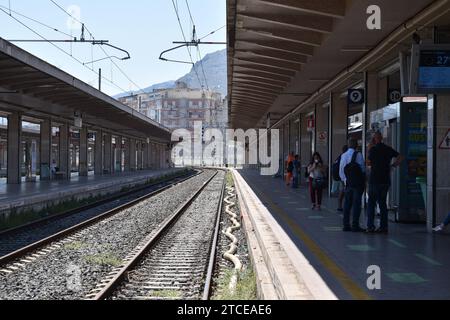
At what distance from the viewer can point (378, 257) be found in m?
7.96

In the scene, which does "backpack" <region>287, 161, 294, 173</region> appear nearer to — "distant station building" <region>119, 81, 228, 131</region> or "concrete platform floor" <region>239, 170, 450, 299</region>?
"concrete platform floor" <region>239, 170, 450, 299</region>

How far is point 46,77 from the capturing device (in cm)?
2205

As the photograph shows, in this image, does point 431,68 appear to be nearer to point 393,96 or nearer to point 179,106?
point 393,96

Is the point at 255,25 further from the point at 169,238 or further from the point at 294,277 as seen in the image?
the point at 294,277

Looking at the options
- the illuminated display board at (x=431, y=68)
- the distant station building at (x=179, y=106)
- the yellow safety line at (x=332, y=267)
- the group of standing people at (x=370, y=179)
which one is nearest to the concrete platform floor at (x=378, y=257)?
the yellow safety line at (x=332, y=267)

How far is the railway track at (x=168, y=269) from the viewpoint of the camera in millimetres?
7457

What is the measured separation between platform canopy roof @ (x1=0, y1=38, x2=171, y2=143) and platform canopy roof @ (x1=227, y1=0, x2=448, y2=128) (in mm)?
6508

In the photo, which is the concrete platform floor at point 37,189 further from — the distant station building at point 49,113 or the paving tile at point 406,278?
the paving tile at point 406,278

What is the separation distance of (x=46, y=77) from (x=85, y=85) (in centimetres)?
396

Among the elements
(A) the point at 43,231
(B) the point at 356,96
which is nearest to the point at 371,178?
(B) the point at 356,96

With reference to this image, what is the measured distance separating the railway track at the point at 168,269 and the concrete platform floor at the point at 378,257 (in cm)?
157

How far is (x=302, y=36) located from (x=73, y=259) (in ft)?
22.8

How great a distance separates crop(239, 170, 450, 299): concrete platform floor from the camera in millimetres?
6023
